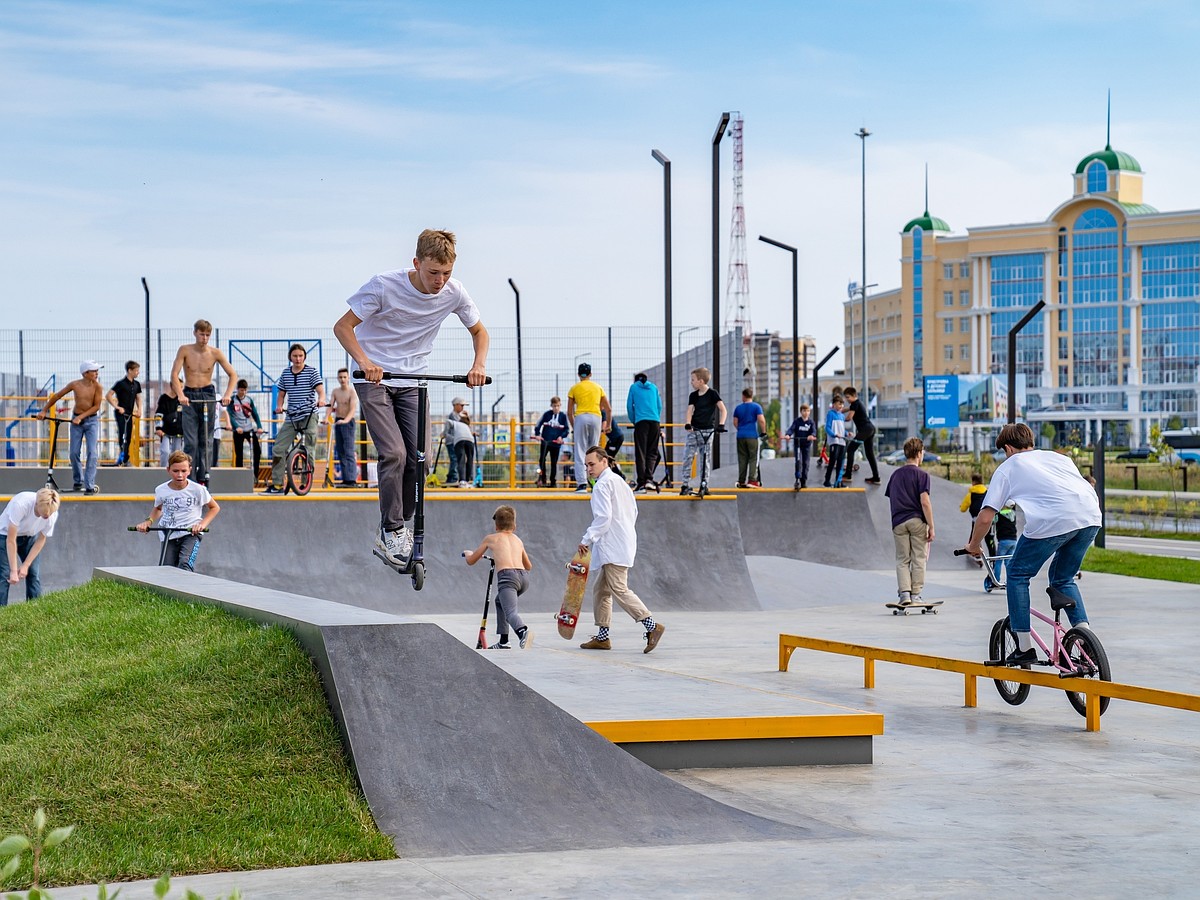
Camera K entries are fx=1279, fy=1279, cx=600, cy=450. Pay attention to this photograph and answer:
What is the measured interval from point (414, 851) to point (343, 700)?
0.77 meters

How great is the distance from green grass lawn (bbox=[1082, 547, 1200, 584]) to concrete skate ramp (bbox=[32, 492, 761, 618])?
27.6 feet

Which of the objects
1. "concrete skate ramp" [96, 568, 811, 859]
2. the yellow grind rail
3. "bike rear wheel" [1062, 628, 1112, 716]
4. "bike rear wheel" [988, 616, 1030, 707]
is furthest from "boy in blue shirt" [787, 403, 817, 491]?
"concrete skate ramp" [96, 568, 811, 859]

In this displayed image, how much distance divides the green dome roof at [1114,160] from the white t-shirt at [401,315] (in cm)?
11449

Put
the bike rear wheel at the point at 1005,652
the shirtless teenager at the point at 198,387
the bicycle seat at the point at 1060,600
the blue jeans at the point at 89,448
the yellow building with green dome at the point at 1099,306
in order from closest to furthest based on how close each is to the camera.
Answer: the bicycle seat at the point at 1060,600 → the bike rear wheel at the point at 1005,652 → the shirtless teenager at the point at 198,387 → the blue jeans at the point at 89,448 → the yellow building with green dome at the point at 1099,306

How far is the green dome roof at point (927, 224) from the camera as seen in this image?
418 ft

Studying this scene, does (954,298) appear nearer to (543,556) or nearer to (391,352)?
(543,556)

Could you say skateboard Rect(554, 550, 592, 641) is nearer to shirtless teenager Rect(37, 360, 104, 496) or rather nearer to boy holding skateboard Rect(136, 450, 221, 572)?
boy holding skateboard Rect(136, 450, 221, 572)

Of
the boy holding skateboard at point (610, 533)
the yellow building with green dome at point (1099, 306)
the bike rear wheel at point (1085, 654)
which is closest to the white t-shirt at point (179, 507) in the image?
the boy holding skateboard at point (610, 533)

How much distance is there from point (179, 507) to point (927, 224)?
123326 millimetres

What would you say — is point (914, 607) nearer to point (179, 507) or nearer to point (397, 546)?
point (179, 507)

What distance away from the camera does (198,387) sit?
47.6 feet

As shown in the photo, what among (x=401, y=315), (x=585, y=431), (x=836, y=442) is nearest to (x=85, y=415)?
(x=585, y=431)

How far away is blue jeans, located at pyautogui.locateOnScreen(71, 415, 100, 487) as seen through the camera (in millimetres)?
15508

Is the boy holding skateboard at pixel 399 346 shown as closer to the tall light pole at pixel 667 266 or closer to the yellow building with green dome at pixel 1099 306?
the tall light pole at pixel 667 266
